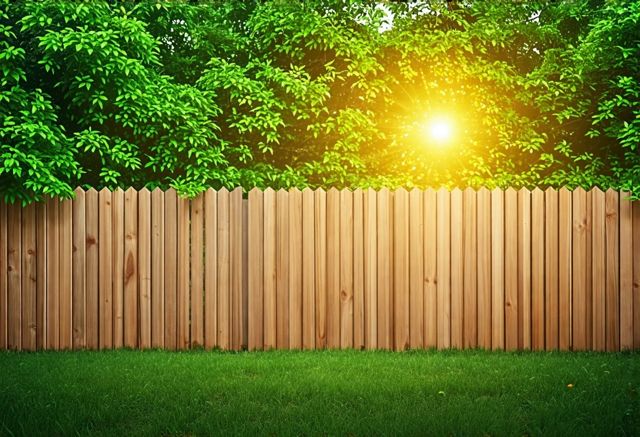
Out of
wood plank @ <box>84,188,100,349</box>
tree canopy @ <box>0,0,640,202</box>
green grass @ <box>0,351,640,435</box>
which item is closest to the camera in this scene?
green grass @ <box>0,351,640,435</box>

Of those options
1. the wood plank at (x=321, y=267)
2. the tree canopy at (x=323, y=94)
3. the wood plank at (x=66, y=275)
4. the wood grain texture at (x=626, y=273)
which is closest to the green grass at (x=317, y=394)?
the wood plank at (x=321, y=267)

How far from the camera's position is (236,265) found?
24.6 feet

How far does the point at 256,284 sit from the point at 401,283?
1.61 meters

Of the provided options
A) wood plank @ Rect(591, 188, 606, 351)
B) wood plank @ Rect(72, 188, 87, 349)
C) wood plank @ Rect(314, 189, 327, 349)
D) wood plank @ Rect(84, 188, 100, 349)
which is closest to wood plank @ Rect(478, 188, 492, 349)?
wood plank @ Rect(591, 188, 606, 351)

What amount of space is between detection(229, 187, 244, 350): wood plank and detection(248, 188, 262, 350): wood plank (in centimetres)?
11

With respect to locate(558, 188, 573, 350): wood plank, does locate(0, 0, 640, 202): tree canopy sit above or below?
above

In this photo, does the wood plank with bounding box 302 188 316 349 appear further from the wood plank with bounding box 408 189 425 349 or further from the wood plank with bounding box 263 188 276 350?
the wood plank with bounding box 408 189 425 349

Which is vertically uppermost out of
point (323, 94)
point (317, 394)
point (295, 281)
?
point (323, 94)

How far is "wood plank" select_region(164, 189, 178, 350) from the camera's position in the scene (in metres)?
7.47

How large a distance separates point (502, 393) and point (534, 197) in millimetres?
2859

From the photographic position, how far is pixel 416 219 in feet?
24.7

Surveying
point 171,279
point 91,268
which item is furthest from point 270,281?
point 91,268

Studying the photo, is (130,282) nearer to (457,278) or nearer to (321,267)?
(321,267)

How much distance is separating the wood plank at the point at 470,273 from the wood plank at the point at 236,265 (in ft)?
8.17
